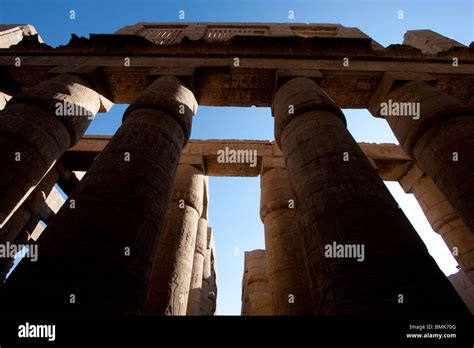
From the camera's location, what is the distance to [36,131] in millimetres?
4996

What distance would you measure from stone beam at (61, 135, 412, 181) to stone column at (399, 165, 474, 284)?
1.93ft

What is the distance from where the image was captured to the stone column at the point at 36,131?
14.8 ft

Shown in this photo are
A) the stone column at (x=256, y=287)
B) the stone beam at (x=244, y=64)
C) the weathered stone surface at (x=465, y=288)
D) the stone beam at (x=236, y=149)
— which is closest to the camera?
the stone beam at (x=244, y=64)

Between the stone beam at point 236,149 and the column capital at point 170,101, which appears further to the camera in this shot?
the stone beam at point 236,149

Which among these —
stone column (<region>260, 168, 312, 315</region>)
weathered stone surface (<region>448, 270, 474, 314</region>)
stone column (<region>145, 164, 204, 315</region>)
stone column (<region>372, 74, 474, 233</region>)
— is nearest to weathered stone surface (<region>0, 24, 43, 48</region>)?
stone column (<region>145, 164, 204, 315</region>)

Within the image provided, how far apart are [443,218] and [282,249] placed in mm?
5466

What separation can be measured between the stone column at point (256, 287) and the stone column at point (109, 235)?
907 cm

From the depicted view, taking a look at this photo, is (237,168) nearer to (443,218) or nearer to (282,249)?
(282,249)

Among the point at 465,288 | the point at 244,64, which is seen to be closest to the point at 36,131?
the point at 244,64

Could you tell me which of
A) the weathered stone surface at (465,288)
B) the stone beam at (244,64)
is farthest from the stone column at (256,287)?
the stone beam at (244,64)

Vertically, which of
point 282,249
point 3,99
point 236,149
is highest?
point 236,149

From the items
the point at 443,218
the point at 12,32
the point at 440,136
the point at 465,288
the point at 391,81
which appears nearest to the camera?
the point at 440,136

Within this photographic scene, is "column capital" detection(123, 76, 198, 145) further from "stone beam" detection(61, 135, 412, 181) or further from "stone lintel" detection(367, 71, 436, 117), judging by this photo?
"stone lintel" detection(367, 71, 436, 117)

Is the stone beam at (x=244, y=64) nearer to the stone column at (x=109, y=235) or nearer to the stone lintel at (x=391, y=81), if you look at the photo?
the stone lintel at (x=391, y=81)
